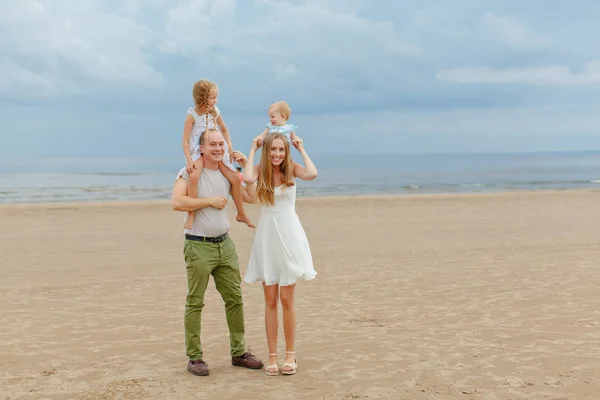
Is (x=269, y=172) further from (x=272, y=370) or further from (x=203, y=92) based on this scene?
(x=272, y=370)

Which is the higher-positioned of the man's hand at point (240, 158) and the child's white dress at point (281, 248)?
the man's hand at point (240, 158)

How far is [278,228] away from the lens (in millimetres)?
5324

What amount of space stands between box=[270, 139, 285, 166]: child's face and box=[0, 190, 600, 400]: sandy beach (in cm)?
184

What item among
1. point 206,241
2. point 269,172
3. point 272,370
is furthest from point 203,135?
point 272,370

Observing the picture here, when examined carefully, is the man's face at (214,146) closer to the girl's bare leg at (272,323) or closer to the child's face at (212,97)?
the child's face at (212,97)

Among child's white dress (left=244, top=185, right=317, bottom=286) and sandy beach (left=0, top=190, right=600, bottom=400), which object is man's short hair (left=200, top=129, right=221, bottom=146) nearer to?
child's white dress (left=244, top=185, right=317, bottom=286)

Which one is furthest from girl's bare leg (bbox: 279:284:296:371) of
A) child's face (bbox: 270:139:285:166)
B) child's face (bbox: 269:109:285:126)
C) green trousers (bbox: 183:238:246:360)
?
child's face (bbox: 269:109:285:126)

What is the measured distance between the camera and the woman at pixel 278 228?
5.30 meters

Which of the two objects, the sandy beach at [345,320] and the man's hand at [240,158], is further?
the man's hand at [240,158]

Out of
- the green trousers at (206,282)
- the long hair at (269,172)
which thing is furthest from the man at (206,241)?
the long hair at (269,172)

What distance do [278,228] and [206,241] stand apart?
621 mm

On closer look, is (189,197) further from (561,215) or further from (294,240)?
(561,215)

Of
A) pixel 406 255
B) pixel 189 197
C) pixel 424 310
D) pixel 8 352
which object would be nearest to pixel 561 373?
pixel 424 310

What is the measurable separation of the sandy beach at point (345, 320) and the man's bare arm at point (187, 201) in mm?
1462
